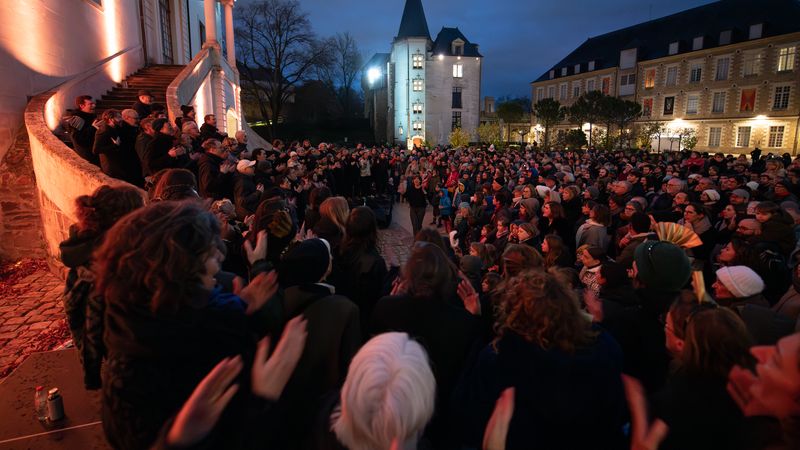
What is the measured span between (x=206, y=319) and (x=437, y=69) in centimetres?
5406

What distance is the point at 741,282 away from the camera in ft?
10.6

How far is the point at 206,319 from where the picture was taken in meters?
1.67

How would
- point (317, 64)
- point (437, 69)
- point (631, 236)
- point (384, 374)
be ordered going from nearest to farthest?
point (384, 374) < point (631, 236) < point (317, 64) < point (437, 69)

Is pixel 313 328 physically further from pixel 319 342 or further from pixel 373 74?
pixel 373 74

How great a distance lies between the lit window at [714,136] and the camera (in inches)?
1645

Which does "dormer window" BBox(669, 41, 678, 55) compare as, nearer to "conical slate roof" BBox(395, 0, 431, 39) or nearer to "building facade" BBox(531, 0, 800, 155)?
"building facade" BBox(531, 0, 800, 155)

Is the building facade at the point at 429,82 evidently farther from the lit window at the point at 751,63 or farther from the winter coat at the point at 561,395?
the winter coat at the point at 561,395

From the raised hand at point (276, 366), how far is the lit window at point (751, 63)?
1965 inches

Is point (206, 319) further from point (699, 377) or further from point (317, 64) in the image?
point (317, 64)

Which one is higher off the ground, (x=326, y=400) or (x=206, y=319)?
(x=206, y=319)

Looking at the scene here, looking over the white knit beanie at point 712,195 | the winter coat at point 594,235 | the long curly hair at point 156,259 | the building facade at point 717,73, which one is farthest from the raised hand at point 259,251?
the building facade at point 717,73

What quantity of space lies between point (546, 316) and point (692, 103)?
51.3 m

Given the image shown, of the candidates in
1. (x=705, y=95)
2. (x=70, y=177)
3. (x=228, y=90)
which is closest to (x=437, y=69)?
(x=705, y=95)

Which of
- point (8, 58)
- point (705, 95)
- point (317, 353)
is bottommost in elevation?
point (317, 353)
